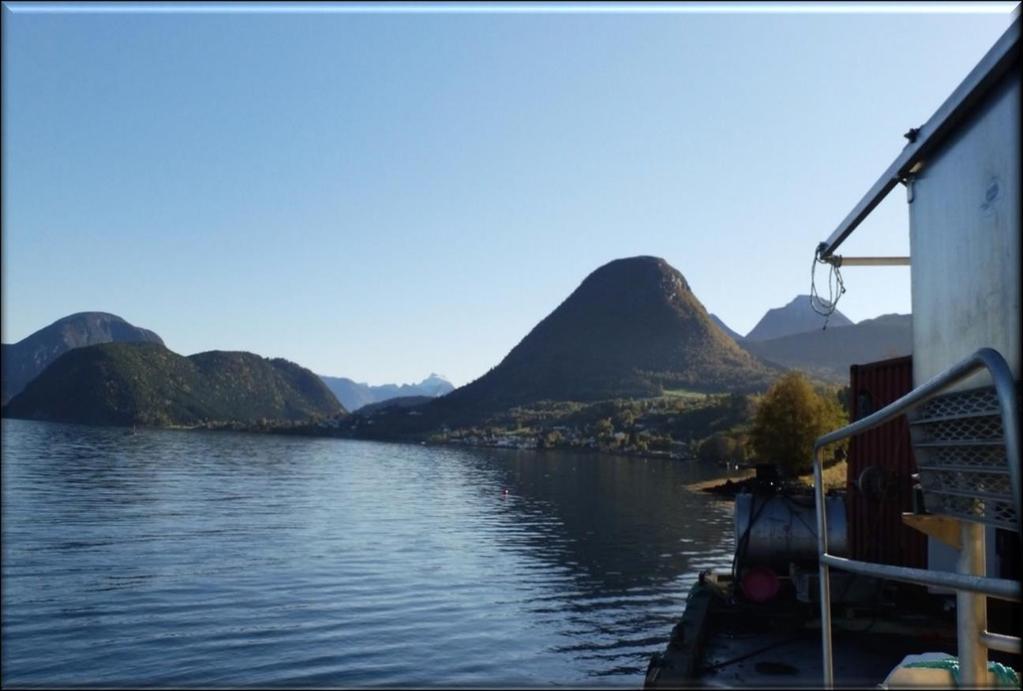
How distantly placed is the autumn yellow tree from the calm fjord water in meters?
14.9

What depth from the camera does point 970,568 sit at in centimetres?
439

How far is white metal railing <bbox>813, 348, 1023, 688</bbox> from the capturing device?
318 centimetres

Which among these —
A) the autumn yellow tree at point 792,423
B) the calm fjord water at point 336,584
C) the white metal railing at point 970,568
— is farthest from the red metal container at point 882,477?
the autumn yellow tree at point 792,423

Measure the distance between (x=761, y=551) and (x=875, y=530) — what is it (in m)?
2.49

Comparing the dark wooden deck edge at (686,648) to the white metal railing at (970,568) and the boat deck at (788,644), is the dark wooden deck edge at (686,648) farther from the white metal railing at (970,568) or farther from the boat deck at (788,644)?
the white metal railing at (970,568)

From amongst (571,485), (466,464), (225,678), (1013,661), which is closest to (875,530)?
(1013,661)

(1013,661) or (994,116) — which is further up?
(994,116)

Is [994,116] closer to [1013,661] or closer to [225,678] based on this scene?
[1013,661]

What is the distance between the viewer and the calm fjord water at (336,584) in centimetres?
2016

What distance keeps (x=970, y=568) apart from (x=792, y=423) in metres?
77.3

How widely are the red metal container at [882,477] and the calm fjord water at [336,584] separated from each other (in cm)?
614

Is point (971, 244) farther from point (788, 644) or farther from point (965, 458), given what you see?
point (788, 644)

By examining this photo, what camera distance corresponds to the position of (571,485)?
8544 cm

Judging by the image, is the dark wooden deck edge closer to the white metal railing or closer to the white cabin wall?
the white cabin wall
